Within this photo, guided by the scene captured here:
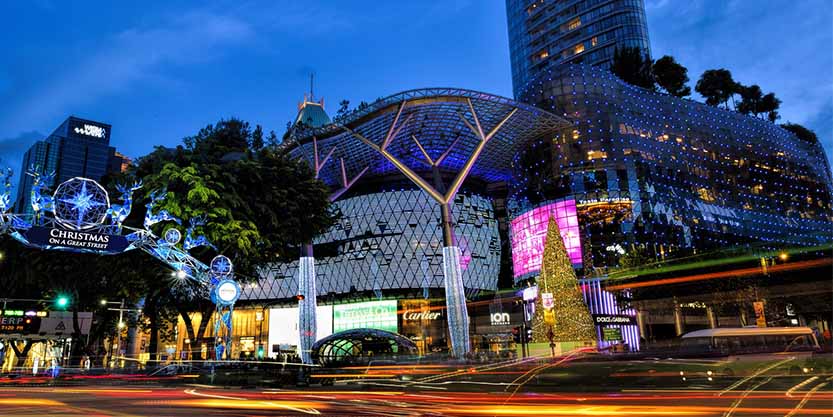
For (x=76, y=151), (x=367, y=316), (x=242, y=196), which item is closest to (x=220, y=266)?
(x=242, y=196)

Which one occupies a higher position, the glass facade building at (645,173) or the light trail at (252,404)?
the glass facade building at (645,173)

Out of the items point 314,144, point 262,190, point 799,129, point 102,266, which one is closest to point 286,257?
point 262,190

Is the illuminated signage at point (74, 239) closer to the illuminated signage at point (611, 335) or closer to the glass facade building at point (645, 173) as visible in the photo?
the illuminated signage at point (611, 335)

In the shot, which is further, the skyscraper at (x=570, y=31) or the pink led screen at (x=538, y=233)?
the skyscraper at (x=570, y=31)

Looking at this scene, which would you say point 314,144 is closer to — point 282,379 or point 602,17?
point 282,379

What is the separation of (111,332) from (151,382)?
3871 centimetres

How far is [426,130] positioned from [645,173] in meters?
22.4

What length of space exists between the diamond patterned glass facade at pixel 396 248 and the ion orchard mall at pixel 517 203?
186 millimetres

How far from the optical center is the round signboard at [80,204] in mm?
19578

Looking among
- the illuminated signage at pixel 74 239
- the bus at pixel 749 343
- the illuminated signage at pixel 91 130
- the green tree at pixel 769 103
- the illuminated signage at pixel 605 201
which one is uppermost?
the illuminated signage at pixel 91 130

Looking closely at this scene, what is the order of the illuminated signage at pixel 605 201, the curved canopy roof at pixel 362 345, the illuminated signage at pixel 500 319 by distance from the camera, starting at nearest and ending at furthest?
the curved canopy roof at pixel 362 345
the illuminated signage at pixel 605 201
the illuminated signage at pixel 500 319

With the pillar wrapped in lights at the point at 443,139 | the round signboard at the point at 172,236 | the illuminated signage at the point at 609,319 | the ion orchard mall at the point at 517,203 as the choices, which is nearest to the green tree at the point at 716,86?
the ion orchard mall at the point at 517,203

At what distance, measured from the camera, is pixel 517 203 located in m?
59.8

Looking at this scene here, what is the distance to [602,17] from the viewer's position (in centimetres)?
9756
